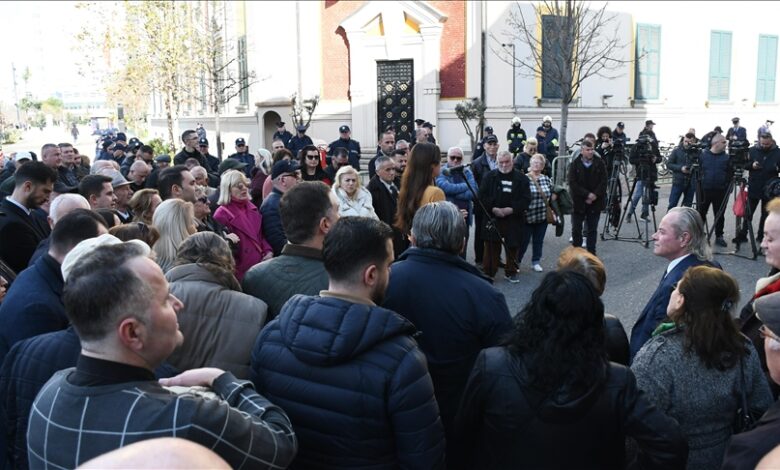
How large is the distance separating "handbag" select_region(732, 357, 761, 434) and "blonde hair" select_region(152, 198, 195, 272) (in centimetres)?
307

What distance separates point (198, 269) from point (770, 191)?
8.01 metres

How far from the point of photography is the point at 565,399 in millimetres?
2234

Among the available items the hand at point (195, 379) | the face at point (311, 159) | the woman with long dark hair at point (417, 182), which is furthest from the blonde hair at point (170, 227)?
the face at point (311, 159)

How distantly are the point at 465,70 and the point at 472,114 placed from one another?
2.06 m

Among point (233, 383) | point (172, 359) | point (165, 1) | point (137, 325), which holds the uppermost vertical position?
point (165, 1)

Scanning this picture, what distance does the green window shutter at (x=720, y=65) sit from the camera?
2397 cm

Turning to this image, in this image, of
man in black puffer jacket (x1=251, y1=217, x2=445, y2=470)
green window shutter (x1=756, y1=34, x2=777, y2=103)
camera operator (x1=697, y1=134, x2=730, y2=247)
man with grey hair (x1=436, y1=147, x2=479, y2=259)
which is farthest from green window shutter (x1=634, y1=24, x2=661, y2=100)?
man in black puffer jacket (x1=251, y1=217, x2=445, y2=470)

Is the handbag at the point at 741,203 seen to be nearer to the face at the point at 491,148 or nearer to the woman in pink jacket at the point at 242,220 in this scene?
the face at the point at 491,148

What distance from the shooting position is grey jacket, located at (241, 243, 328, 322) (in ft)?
10.6

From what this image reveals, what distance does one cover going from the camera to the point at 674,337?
2.74 meters

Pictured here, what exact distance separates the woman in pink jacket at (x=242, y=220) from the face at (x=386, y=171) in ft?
6.01

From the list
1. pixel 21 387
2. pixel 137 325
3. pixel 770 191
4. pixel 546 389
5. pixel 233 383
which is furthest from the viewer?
pixel 770 191

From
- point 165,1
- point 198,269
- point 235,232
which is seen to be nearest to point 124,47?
point 165,1

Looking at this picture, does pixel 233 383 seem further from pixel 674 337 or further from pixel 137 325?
pixel 674 337
